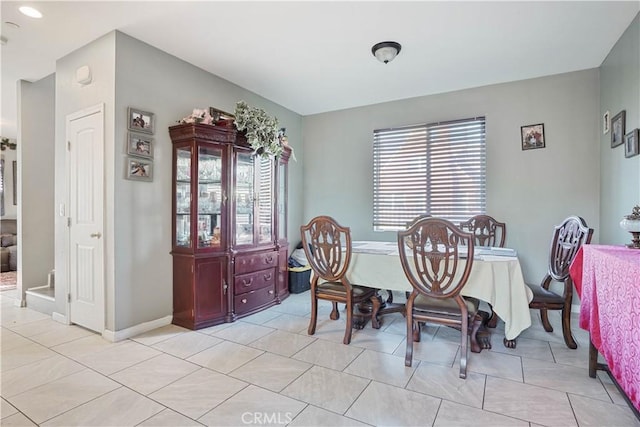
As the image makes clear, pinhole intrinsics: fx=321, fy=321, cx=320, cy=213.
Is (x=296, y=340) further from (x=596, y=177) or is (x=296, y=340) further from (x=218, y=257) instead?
(x=596, y=177)

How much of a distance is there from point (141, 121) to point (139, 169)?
0.44 metres

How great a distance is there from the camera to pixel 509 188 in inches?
150

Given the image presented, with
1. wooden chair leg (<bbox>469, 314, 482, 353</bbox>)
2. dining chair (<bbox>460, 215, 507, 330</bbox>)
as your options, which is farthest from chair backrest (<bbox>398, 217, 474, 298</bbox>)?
dining chair (<bbox>460, 215, 507, 330</bbox>)

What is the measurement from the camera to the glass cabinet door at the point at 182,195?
3.17 metres

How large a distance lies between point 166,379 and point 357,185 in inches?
136

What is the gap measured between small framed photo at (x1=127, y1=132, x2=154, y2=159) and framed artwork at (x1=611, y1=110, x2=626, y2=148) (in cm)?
423

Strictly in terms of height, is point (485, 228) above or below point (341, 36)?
below

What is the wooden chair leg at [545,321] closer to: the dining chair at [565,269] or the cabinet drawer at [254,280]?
the dining chair at [565,269]

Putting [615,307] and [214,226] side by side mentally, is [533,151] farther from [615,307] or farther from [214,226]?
[214,226]

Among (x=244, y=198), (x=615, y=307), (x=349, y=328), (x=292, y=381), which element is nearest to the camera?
(x=615, y=307)

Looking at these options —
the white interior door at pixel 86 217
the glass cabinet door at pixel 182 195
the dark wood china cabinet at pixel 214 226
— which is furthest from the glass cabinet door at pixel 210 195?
the white interior door at pixel 86 217

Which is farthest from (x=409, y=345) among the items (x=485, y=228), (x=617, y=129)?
(x=617, y=129)

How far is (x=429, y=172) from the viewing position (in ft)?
14.0

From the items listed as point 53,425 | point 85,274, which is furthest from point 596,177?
point 85,274
